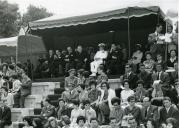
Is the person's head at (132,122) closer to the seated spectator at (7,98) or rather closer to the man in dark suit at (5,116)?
the man in dark suit at (5,116)

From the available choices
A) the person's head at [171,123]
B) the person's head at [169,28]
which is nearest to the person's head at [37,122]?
the person's head at [171,123]

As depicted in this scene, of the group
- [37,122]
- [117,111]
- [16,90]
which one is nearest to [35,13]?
[16,90]

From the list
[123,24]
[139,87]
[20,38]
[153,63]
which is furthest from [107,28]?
[139,87]

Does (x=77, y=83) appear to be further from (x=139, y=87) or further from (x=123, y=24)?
(x=123, y=24)

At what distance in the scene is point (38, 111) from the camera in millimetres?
14625

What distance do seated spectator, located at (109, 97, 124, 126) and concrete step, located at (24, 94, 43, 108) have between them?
3.99 m

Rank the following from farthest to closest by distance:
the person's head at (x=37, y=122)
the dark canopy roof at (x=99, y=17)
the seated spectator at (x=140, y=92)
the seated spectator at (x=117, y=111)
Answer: the dark canopy roof at (x=99, y=17) < the person's head at (x=37, y=122) < the seated spectator at (x=140, y=92) < the seated spectator at (x=117, y=111)

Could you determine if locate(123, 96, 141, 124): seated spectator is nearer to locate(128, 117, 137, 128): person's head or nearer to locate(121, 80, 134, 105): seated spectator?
locate(128, 117, 137, 128): person's head

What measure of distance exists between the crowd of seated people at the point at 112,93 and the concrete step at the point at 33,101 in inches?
8.9

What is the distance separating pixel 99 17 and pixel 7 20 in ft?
80.9

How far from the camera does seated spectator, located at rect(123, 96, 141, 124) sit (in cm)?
1106

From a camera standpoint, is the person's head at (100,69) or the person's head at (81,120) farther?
the person's head at (100,69)

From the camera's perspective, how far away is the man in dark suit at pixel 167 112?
1055cm

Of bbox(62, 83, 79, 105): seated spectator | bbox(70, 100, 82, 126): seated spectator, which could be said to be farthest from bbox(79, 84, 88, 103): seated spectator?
bbox(70, 100, 82, 126): seated spectator
